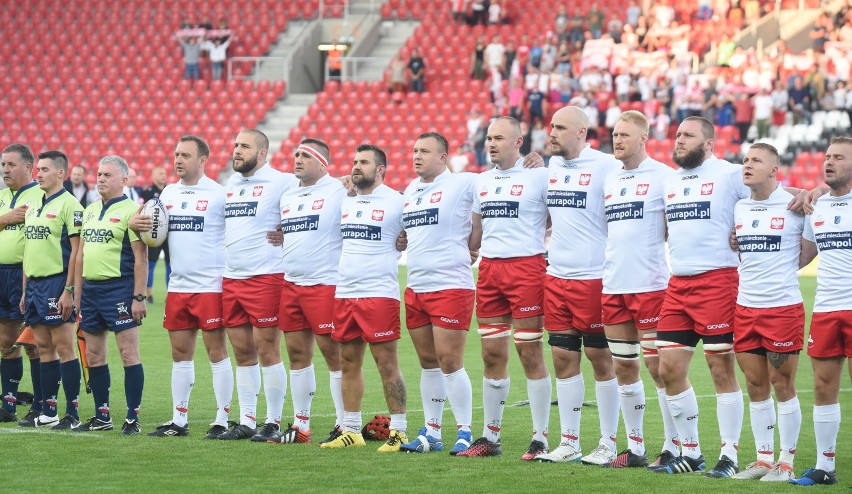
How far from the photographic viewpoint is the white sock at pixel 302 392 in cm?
1090

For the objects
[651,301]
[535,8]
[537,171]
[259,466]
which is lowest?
[259,466]

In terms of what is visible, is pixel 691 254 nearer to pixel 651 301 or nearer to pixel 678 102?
pixel 651 301

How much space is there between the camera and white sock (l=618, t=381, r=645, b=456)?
31.6ft

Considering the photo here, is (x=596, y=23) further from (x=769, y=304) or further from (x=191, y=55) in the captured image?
(x=769, y=304)

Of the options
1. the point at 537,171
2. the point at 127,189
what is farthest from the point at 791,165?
the point at 537,171

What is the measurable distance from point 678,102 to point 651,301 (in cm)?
2207

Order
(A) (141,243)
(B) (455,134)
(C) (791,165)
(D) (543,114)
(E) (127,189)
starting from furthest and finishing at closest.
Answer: (B) (455,134) < (D) (543,114) < (C) (791,165) < (E) (127,189) < (A) (141,243)

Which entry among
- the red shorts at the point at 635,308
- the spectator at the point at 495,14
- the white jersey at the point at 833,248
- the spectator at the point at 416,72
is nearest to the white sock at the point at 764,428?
the white jersey at the point at 833,248

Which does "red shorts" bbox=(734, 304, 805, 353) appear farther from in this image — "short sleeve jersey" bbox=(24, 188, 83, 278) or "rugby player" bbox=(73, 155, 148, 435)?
"short sleeve jersey" bbox=(24, 188, 83, 278)

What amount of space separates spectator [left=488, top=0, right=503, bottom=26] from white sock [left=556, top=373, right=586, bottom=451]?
28.4m

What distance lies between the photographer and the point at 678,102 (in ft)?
101

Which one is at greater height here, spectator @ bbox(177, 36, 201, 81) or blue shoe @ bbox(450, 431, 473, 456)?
spectator @ bbox(177, 36, 201, 81)

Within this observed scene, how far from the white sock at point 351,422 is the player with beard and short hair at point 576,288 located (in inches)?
64.9

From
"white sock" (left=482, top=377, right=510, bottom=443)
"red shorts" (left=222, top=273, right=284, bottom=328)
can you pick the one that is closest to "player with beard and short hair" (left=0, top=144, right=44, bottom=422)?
"red shorts" (left=222, top=273, right=284, bottom=328)
